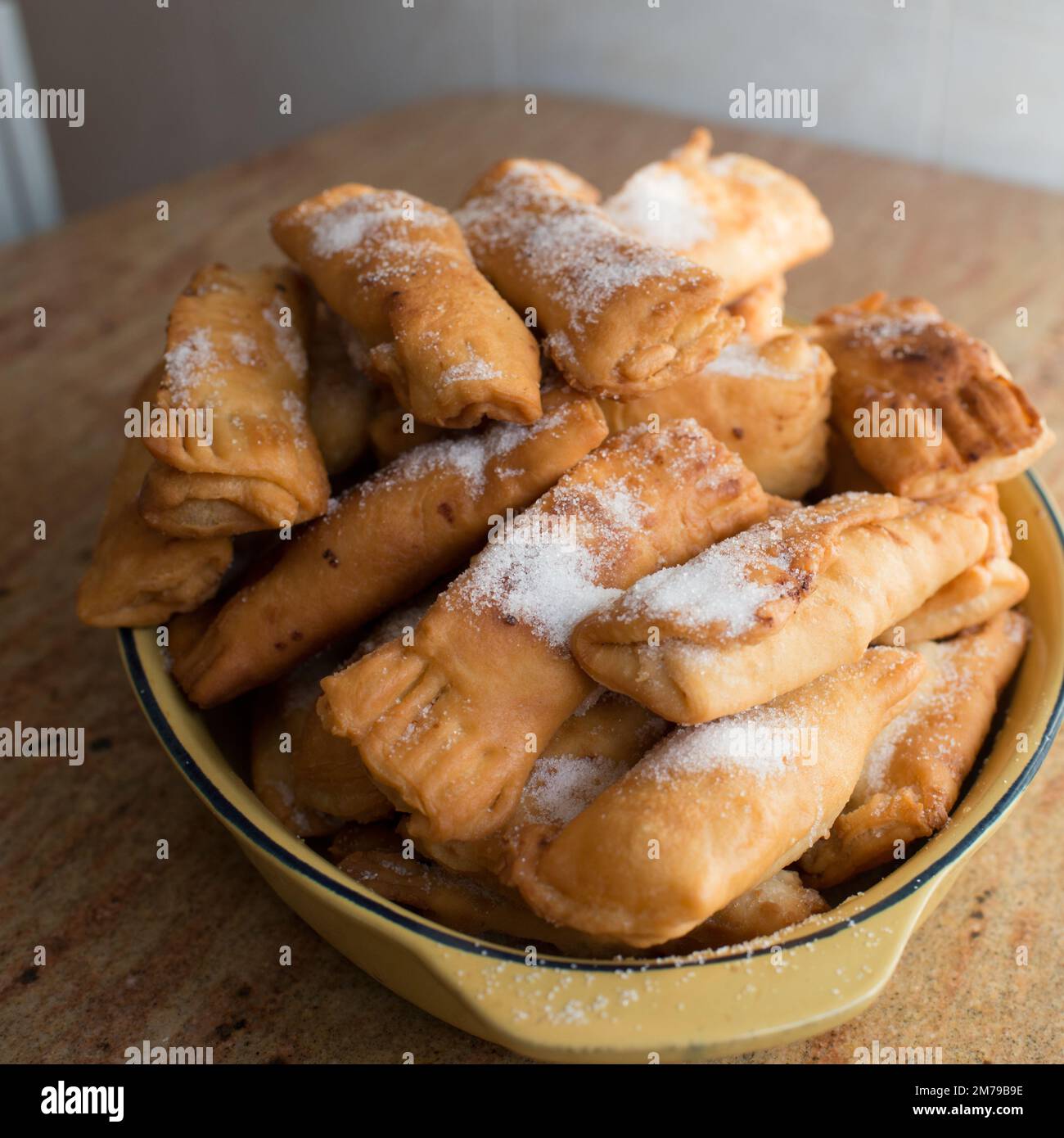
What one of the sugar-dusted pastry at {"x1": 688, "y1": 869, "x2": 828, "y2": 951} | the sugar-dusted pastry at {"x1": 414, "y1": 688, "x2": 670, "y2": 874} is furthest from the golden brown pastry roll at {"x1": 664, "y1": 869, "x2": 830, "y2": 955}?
the sugar-dusted pastry at {"x1": 414, "y1": 688, "x2": 670, "y2": 874}

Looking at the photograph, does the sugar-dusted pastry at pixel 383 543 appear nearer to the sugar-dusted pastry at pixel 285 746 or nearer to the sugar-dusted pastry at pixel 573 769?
the sugar-dusted pastry at pixel 285 746

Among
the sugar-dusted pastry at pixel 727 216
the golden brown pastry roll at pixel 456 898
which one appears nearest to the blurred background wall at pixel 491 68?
the sugar-dusted pastry at pixel 727 216

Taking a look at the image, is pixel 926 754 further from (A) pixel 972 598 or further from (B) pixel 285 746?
(B) pixel 285 746

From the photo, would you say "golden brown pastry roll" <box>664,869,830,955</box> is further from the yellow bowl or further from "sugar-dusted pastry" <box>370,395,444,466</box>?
"sugar-dusted pastry" <box>370,395,444,466</box>

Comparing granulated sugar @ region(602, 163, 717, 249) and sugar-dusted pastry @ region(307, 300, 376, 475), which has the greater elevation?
granulated sugar @ region(602, 163, 717, 249)

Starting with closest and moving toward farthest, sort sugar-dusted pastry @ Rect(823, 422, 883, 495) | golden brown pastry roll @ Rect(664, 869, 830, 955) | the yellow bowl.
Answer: the yellow bowl → golden brown pastry roll @ Rect(664, 869, 830, 955) → sugar-dusted pastry @ Rect(823, 422, 883, 495)

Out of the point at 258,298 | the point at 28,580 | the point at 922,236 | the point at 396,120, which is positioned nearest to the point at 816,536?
the point at 258,298
